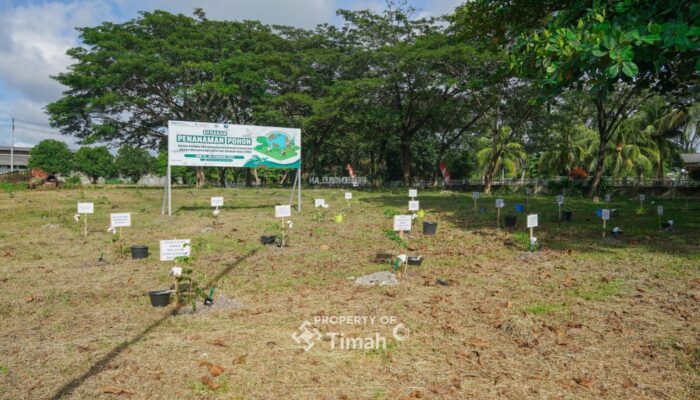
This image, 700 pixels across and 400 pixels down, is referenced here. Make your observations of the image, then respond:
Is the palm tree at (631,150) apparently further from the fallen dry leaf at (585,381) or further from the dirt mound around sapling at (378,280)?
the fallen dry leaf at (585,381)

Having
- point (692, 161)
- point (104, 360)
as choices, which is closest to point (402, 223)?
point (104, 360)

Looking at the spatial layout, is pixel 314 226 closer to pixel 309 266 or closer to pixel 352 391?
pixel 309 266

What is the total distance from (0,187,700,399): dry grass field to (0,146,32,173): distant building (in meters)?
80.3

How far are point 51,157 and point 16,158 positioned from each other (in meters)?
30.3

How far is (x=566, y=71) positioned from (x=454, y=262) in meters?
4.02

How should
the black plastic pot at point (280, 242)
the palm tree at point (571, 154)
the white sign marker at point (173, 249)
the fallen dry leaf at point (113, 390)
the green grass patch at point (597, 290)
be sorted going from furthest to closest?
1. the palm tree at point (571, 154)
2. the black plastic pot at point (280, 242)
3. the white sign marker at point (173, 249)
4. the green grass patch at point (597, 290)
5. the fallen dry leaf at point (113, 390)

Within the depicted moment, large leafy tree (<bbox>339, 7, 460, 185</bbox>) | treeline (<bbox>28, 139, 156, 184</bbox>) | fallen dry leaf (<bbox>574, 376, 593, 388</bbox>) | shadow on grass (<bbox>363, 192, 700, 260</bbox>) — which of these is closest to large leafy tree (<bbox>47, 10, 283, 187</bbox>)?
large leafy tree (<bbox>339, 7, 460, 185</bbox>)

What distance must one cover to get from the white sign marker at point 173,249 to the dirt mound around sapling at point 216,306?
31.1 inches

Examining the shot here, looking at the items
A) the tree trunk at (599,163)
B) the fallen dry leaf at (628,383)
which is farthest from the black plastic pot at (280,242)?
the tree trunk at (599,163)

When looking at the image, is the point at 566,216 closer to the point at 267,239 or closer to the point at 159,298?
the point at 267,239

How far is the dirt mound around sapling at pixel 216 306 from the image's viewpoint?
6.05 metres

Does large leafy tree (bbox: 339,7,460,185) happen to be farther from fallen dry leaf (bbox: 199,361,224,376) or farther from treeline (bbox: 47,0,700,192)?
fallen dry leaf (bbox: 199,361,224,376)

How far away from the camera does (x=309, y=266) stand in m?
8.82

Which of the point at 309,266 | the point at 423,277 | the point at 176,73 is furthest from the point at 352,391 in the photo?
the point at 176,73
